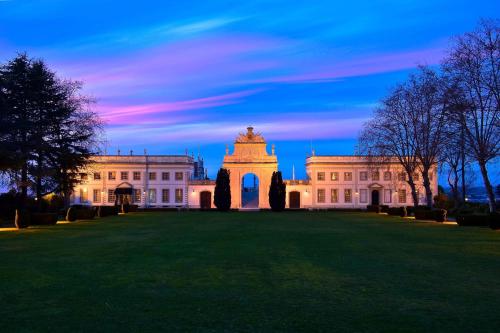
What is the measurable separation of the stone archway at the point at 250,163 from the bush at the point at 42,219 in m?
38.6

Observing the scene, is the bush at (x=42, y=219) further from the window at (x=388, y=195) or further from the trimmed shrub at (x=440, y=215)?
the window at (x=388, y=195)

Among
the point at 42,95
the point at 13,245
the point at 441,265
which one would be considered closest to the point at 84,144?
the point at 42,95

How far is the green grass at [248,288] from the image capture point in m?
8.16

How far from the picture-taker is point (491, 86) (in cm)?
3189

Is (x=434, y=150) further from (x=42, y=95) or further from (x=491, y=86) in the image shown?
(x=42, y=95)

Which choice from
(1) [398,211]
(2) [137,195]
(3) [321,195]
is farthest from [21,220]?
(3) [321,195]

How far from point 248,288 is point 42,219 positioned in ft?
88.5

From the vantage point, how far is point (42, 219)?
34375 millimetres

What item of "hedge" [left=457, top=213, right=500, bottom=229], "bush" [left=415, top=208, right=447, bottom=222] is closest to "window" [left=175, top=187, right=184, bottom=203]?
"bush" [left=415, top=208, right=447, bottom=222]

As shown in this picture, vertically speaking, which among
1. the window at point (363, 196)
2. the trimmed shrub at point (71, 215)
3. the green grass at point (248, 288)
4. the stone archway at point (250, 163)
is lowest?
the green grass at point (248, 288)

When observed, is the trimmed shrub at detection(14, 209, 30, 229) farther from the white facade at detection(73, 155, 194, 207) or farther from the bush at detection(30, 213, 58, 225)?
the white facade at detection(73, 155, 194, 207)

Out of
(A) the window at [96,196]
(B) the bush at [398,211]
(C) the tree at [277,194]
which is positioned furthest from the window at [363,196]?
(A) the window at [96,196]

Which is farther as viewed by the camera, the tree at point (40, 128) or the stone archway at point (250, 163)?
the stone archway at point (250, 163)

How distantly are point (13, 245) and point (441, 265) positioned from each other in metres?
15.5
